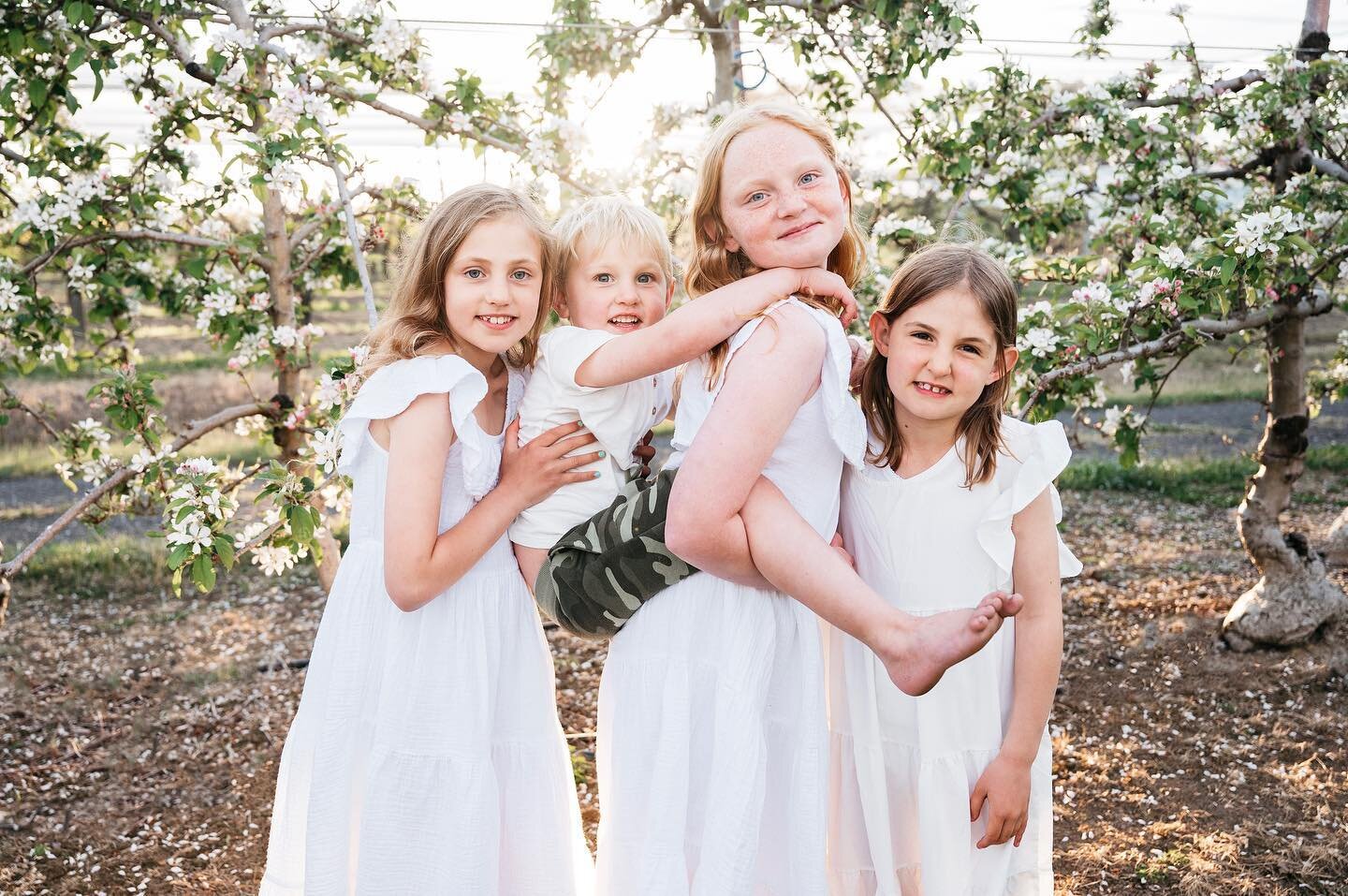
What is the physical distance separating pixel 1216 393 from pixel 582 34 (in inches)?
345

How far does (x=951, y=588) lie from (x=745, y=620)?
366mm

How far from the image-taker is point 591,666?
4059 millimetres

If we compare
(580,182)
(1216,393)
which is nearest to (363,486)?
(580,182)

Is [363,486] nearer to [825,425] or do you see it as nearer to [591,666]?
[825,425]

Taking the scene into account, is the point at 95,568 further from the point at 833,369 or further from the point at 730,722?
→ the point at 833,369

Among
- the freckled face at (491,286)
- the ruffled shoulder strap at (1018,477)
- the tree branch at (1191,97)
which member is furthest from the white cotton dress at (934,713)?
the tree branch at (1191,97)

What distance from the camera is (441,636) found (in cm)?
169

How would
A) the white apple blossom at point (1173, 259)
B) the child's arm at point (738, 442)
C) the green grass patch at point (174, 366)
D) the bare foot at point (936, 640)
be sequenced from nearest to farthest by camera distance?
the bare foot at point (936, 640) < the child's arm at point (738, 442) < the white apple blossom at point (1173, 259) < the green grass patch at point (174, 366)

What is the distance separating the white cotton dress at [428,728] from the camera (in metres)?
1.66

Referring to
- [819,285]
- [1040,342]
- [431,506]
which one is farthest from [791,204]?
[1040,342]

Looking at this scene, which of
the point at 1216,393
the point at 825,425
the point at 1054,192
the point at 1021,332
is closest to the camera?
the point at 825,425

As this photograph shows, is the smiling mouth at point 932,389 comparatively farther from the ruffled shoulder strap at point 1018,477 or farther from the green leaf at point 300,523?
the green leaf at point 300,523

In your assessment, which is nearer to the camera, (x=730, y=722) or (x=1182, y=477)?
(x=730, y=722)

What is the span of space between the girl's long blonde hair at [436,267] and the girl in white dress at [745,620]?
0.32 m
